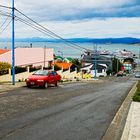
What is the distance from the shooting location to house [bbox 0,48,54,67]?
4478cm

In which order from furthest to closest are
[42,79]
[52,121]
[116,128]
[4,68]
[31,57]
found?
[31,57] → [4,68] → [42,79] → [52,121] → [116,128]

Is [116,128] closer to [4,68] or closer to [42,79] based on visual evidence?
[42,79]

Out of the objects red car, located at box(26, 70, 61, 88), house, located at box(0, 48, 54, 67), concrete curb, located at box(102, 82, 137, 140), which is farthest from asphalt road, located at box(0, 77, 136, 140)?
house, located at box(0, 48, 54, 67)

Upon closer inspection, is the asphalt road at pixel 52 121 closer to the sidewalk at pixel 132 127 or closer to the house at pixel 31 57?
the sidewalk at pixel 132 127

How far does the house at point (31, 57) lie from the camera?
44.8m

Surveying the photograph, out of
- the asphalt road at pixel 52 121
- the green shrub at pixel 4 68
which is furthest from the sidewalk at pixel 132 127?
the green shrub at pixel 4 68

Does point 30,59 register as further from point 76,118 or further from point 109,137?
point 109,137

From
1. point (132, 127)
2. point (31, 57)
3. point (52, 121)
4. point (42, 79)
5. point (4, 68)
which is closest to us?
point (132, 127)

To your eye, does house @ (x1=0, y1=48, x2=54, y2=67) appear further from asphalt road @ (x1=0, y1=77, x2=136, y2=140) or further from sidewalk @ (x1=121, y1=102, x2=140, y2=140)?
sidewalk @ (x1=121, y1=102, x2=140, y2=140)

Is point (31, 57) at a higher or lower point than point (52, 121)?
higher

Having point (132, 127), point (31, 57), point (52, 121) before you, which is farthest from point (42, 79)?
point (31, 57)

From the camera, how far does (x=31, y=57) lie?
5116 centimetres

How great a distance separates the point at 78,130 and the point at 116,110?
571 cm

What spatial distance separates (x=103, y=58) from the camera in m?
144
